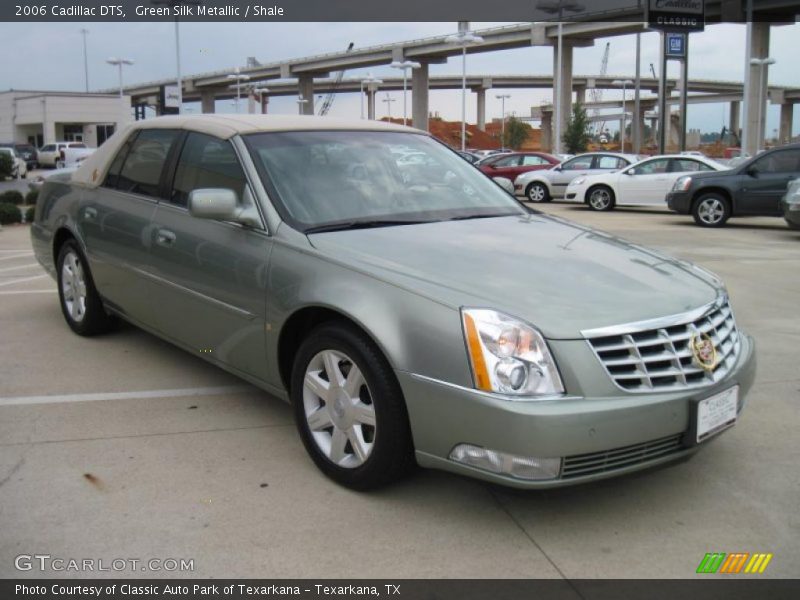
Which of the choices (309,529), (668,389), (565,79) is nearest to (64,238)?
(309,529)

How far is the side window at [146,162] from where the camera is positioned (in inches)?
196

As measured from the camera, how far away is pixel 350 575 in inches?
110

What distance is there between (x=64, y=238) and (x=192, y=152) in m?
1.94

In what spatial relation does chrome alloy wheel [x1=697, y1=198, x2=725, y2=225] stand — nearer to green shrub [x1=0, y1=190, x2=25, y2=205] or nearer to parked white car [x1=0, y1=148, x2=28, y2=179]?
green shrub [x1=0, y1=190, x2=25, y2=205]

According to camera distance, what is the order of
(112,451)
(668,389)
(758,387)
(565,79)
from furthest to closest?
(565,79) → (758,387) → (112,451) → (668,389)

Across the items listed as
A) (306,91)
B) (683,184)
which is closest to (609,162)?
(683,184)

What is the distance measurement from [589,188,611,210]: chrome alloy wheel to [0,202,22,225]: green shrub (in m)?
12.7

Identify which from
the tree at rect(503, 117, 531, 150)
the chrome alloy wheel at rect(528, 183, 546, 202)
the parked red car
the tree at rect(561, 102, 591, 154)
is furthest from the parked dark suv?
the tree at rect(503, 117, 531, 150)

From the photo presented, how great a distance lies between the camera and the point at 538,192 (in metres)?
22.2

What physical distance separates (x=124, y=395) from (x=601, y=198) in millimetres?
16159

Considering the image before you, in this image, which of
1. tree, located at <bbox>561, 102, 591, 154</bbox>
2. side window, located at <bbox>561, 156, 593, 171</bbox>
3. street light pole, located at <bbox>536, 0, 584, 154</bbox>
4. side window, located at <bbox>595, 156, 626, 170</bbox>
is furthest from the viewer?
tree, located at <bbox>561, 102, 591, 154</bbox>

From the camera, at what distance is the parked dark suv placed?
46.3ft

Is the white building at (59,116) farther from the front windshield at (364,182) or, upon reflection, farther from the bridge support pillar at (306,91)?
the front windshield at (364,182)
